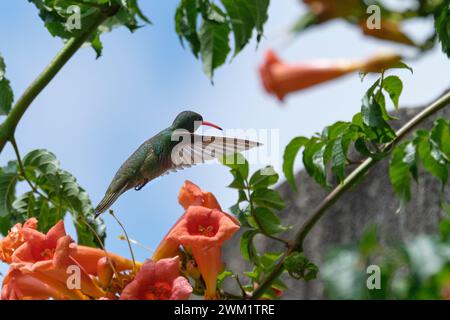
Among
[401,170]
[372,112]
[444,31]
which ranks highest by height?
[444,31]

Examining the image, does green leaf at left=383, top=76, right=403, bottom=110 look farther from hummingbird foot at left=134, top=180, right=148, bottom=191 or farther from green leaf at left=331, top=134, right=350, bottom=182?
hummingbird foot at left=134, top=180, right=148, bottom=191

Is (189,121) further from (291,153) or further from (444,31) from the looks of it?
(444,31)

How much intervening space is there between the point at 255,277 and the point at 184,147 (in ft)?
2.70

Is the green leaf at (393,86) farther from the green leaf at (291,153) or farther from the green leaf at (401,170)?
the green leaf at (291,153)

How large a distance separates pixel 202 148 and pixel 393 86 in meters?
0.80

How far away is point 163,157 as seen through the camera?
3480 mm

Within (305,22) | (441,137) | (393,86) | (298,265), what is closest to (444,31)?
(393,86)

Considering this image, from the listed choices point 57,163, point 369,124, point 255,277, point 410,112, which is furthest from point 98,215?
point 410,112

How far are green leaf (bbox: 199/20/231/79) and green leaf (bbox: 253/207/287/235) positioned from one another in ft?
1.93

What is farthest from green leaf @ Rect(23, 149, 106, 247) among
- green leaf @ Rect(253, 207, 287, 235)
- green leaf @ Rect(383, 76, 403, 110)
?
green leaf @ Rect(383, 76, 403, 110)

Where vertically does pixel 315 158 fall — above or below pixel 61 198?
above

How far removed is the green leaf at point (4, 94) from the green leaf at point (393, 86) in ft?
4.91

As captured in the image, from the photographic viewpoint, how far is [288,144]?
315 cm

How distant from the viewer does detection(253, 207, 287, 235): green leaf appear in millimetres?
Result: 2873
